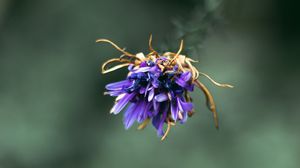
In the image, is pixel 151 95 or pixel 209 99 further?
pixel 209 99

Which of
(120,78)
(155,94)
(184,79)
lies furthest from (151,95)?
(120,78)

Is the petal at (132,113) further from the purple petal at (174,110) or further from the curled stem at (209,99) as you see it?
the curled stem at (209,99)

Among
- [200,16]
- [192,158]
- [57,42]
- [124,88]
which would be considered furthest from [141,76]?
[57,42]

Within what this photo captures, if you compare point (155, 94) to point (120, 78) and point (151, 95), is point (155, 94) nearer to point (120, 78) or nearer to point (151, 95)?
point (151, 95)

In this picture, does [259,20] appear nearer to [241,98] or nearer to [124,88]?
[241,98]

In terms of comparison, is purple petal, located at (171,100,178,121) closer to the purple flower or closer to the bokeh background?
the purple flower

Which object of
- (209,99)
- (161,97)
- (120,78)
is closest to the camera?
(161,97)
